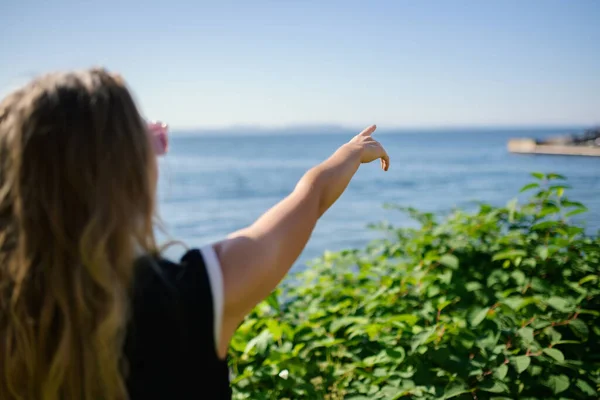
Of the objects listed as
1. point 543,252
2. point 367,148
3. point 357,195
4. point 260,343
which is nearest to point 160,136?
point 367,148

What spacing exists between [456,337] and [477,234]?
1.28 meters

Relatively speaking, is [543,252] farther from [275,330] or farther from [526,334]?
[275,330]

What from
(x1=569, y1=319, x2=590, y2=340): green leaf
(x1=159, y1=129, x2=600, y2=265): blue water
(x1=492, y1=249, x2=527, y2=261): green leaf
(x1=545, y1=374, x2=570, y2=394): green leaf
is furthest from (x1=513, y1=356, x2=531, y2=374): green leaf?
(x1=159, y1=129, x2=600, y2=265): blue water

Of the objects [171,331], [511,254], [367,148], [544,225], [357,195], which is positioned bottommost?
[357,195]

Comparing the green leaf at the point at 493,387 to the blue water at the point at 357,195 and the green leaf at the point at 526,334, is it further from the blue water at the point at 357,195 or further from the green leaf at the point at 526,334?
the blue water at the point at 357,195

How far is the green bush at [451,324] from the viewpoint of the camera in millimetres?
2254

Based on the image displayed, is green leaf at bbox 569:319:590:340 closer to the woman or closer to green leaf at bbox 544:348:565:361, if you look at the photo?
green leaf at bbox 544:348:565:361

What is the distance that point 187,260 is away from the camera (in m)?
1.19

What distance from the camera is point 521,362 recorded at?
2.21 metres

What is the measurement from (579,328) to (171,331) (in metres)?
1.95

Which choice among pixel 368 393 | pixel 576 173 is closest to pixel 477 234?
pixel 368 393

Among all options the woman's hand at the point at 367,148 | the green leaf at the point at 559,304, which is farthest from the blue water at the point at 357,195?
the woman's hand at the point at 367,148

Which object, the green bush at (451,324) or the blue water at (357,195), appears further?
the blue water at (357,195)

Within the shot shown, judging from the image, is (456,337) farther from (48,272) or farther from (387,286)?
(48,272)
